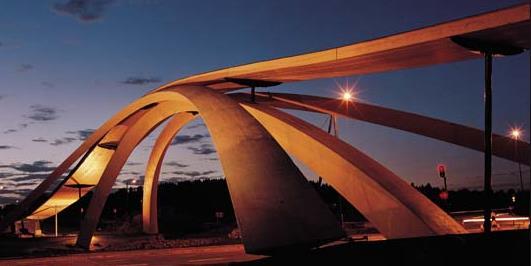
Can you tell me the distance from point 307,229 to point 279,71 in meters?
5.85

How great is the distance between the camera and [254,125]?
19141 millimetres

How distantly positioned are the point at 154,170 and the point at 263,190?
21.4 meters

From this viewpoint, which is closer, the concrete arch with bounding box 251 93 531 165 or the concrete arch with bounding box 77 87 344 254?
the concrete arch with bounding box 77 87 344 254

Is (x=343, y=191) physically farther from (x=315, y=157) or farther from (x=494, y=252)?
(x=494, y=252)

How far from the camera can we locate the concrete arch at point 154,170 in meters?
35.1

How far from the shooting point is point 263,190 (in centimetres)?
1709

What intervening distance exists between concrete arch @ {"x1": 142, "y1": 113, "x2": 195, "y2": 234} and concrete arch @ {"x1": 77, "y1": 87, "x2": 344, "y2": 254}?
586 inches

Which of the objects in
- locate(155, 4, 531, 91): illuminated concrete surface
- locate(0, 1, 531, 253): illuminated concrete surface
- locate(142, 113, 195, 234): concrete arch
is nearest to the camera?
locate(155, 4, 531, 91): illuminated concrete surface

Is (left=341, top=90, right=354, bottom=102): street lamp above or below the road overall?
above

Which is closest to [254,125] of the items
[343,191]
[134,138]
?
[343,191]

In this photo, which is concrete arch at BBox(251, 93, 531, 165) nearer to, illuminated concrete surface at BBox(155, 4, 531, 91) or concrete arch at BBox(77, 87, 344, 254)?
illuminated concrete surface at BBox(155, 4, 531, 91)

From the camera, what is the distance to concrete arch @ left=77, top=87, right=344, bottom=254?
16.3 m

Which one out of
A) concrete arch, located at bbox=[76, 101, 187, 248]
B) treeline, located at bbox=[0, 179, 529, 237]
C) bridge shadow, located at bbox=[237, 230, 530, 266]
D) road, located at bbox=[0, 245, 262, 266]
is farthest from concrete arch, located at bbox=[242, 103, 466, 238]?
treeline, located at bbox=[0, 179, 529, 237]

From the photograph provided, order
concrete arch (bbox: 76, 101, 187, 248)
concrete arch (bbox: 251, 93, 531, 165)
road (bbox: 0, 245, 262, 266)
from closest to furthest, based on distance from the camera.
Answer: road (bbox: 0, 245, 262, 266) < concrete arch (bbox: 251, 93, 531, 165) < concrete arch (bbox: 76, 101, 187, 248)
